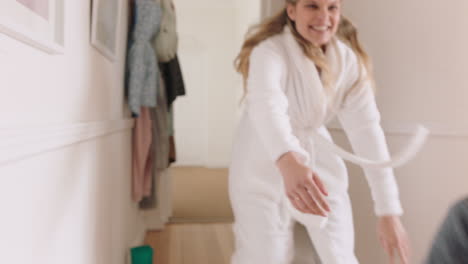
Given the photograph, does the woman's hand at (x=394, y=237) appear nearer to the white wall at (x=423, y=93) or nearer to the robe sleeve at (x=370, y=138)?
the robe sleeve at (x=370, y=138)

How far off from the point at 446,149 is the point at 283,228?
755 mm

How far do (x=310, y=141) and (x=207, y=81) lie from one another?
14.2 feet

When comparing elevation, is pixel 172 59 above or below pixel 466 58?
above

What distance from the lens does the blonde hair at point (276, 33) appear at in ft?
3.70

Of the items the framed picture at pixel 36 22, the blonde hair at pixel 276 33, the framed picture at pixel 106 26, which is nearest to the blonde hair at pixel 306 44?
the blonde hair at pixel 276 33

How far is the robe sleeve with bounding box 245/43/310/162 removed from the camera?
830mm

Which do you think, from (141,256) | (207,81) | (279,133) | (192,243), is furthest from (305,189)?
(207,81)

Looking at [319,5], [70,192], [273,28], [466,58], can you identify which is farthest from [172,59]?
[466,58]

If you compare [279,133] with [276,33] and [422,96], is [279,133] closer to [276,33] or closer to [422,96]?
[276,33]

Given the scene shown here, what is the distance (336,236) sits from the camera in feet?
3.73

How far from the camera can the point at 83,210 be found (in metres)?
1.02

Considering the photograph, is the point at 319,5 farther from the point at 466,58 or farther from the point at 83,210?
the point at 83,210

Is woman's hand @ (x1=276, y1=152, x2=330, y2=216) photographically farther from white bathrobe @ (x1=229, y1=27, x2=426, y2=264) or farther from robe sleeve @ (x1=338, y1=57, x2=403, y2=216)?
robe sleeve @ (x1=338, y1=57, x2=403, y2=216)

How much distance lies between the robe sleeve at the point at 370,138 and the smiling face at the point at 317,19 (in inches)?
6.7
